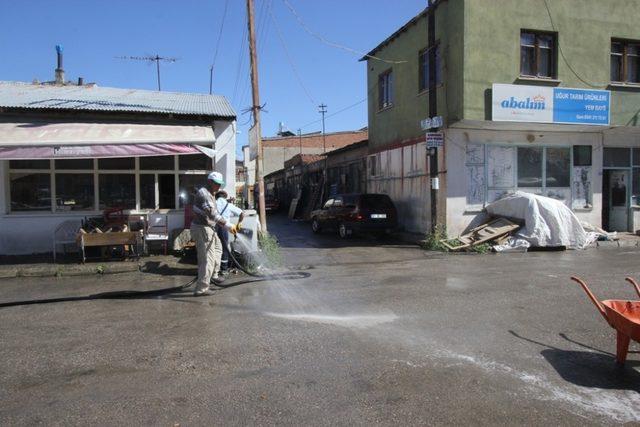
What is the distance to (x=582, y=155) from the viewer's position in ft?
55.1

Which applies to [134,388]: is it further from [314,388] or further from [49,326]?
[49,326]

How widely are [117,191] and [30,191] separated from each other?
1873mm

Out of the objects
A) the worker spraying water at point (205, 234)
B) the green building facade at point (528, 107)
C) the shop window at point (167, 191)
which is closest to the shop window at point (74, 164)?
the shop window at point (167, 191)

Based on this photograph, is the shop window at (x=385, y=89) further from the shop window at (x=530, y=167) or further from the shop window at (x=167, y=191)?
the shop window at (x=167, y=191)

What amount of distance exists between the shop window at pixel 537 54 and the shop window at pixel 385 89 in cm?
544

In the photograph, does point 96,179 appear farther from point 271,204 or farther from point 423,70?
point 271,204

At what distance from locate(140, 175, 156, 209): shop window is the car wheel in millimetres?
7016

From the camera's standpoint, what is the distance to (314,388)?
4.35 m

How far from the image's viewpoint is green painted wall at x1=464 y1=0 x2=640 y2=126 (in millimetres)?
14562

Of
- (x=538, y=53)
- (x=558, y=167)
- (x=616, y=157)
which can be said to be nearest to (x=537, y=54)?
(x=538, y=53)

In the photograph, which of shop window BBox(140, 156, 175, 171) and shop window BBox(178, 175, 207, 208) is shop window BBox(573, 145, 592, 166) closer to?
shop window BBox(178, 175, 207, 208)

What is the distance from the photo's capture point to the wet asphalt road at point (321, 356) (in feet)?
13.0

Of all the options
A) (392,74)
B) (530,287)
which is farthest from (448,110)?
(530,287)

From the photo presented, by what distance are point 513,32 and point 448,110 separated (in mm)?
2849
